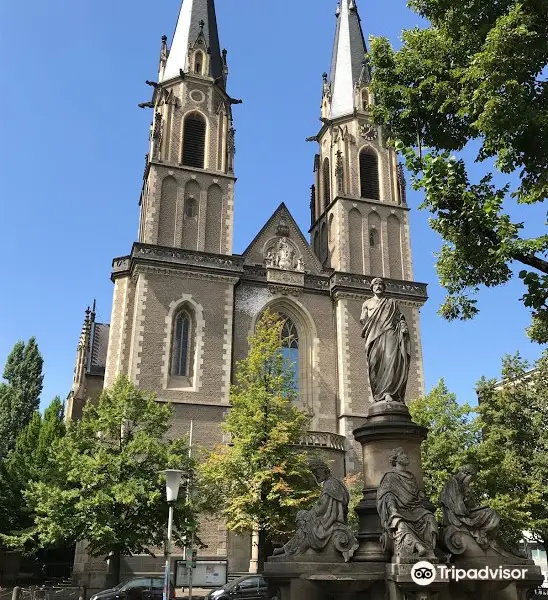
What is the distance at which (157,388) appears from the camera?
28.6 m

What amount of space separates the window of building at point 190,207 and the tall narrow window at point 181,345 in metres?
5.70

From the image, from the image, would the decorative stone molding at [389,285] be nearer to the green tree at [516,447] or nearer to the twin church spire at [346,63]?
the green tree at [516,447]

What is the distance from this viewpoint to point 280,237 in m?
35.2

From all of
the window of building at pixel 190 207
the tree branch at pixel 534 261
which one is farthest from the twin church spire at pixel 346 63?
the tree branch at pixel 534 261

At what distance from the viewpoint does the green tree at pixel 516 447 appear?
82.2 ft

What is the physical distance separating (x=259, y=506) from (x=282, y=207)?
60.3 ft

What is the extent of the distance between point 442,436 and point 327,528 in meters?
17.0

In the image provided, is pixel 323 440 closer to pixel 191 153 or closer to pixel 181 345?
pixel 181 345

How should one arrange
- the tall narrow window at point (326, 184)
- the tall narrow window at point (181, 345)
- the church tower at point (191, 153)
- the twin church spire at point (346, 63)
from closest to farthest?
the tall narrow window at point (181, 345)
the church tower at point (191, 153)
the tall narrow window at point (326, 184)
the twin church spire at point (346, 63)

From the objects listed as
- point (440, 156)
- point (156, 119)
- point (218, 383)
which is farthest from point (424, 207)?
point (156, 119)

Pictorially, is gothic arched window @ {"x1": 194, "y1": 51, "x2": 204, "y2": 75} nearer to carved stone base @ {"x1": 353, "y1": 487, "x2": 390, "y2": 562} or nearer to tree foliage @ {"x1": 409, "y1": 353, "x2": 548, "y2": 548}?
tree foliage @ {"x1": 409, "y1": 353, "x2": 548, "y2": 548}

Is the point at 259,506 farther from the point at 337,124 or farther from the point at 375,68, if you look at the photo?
the point at 337,124

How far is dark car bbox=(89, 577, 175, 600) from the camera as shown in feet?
65.0

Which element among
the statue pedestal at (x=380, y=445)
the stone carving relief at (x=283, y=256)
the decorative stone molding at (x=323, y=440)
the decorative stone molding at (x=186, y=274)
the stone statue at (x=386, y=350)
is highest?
the stone carving relief at (x=283, y=256)
